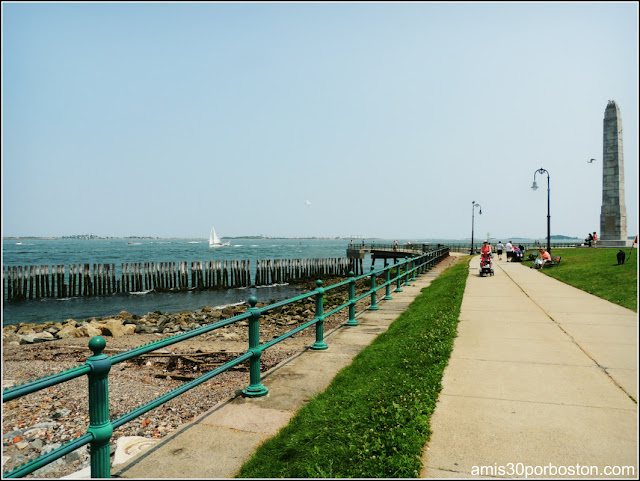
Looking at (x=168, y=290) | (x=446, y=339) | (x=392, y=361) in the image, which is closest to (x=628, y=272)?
(x=446, y=339)

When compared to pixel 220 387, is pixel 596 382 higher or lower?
higher

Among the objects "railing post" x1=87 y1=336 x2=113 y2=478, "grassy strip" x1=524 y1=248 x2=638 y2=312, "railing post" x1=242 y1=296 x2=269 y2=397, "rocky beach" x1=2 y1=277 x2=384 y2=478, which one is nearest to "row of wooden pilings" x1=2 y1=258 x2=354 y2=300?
"rocky beach" x1=2 y1=277 x2=384 y2=478

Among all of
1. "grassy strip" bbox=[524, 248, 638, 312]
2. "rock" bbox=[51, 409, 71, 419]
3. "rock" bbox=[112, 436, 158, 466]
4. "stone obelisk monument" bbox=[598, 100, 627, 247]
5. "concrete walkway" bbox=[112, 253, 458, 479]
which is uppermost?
"stone obelisk monument" bbox=[598, 100, 627, 247]

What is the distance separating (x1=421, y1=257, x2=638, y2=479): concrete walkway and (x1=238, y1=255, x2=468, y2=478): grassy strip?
0.61 feet

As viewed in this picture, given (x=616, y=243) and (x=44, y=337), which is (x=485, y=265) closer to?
(x=44, y=337)

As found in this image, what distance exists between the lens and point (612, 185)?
41.8m

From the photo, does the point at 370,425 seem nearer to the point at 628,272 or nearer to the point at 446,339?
the point at 446,339

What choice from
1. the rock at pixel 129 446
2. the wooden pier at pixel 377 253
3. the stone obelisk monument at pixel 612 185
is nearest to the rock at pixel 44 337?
the rock at pixel 129 446

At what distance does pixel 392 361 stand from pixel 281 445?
2718 millimetres

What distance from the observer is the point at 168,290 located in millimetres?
37750

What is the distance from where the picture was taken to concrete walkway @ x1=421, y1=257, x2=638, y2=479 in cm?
336

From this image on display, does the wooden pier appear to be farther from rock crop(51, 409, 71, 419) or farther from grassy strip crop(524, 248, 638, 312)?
rock crop(51, 409, 71, 419)

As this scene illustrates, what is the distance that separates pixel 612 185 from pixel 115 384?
47311 mm

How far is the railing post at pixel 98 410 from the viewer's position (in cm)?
302
